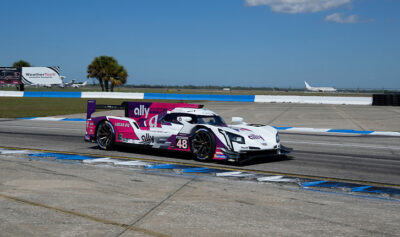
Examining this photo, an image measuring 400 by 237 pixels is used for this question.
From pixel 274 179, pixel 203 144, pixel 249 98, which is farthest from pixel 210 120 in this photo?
pixel 249 98

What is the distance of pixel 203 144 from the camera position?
30.9 feet

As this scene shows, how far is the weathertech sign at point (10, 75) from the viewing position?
60.0m

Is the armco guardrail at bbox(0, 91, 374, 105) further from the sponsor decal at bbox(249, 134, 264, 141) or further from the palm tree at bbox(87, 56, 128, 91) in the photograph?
the sponsor decal at bbox(249, 134, 264, 141)

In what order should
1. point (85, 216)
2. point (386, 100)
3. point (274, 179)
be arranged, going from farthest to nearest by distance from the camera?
point (386, 100)
point (274, 179)
point (85, 216)

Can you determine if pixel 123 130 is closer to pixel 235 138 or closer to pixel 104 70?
pixel 235 138

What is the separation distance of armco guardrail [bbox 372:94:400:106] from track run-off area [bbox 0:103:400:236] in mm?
27845

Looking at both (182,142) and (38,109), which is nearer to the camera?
(182,142)

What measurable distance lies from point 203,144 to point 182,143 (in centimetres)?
56

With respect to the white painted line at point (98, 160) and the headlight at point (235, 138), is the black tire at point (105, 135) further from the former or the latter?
the headlight at point (235, 138)

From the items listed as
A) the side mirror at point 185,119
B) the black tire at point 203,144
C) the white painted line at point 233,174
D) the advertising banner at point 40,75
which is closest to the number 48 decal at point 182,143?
the black tire at point 203,144

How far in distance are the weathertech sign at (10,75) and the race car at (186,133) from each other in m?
54.5

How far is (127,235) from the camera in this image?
4.64 m

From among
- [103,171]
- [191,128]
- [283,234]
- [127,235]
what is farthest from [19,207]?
[191,128]

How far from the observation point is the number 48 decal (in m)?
9.68
